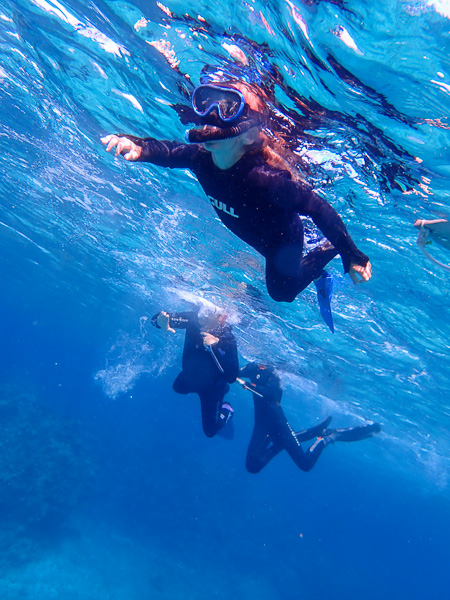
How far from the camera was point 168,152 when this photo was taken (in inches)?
182

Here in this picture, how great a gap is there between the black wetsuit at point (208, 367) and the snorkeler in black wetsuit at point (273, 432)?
310 cm

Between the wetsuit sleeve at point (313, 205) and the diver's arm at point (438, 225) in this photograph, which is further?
the diver's arm at point (438, 225)

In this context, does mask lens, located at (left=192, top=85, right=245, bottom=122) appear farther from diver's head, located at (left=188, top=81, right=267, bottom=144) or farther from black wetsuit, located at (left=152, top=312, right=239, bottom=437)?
black wetsuit, located at (left=152, top=312, right=239, bottom=437)

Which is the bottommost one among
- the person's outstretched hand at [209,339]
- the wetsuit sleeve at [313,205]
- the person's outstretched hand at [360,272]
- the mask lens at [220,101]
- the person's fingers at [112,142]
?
the person's outstretched hand at [209,339]

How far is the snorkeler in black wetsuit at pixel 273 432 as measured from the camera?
14984mm

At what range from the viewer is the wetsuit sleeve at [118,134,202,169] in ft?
14.5

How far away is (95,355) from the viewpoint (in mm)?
106938

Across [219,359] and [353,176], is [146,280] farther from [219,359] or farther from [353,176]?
[353,176]

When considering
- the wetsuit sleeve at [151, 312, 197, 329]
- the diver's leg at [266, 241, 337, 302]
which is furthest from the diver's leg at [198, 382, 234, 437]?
the diver's leg at [266, 241, 337, 302]

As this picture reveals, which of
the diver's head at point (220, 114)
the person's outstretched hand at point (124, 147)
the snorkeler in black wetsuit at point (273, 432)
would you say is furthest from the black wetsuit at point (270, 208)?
the snorkeler in black wetsuit at point (273, 432)

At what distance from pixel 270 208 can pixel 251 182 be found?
0.49 metres

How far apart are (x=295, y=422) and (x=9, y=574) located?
42.1 metres

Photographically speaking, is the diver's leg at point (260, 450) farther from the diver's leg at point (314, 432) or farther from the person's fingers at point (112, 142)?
the person's fingers at point (112, 142)

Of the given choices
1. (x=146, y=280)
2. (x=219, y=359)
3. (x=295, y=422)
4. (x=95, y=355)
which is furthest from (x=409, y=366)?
(x=95, y=355)
